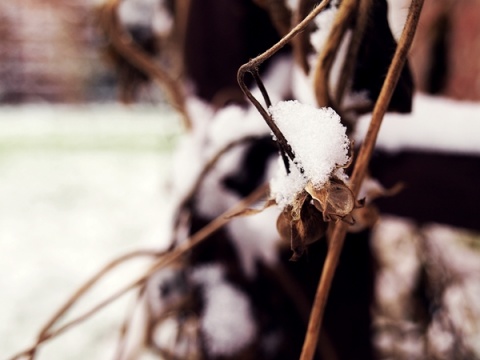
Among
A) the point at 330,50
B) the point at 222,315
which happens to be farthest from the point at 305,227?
the point at 222,315

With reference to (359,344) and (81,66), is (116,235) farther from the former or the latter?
(81,66)

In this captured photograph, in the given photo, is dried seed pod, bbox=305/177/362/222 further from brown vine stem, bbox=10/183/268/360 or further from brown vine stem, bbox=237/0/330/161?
brown vine stem, bbox=10/183/268/360

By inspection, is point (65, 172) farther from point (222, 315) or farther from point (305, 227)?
point (305, 227)

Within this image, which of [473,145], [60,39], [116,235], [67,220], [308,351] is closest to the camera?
[308,351]

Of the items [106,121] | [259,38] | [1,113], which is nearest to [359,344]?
[259,38]

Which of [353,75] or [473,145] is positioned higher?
[353,75]

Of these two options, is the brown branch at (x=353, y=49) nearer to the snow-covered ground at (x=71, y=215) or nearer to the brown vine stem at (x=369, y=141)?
the brown vine stem at (x=369, y=141)
